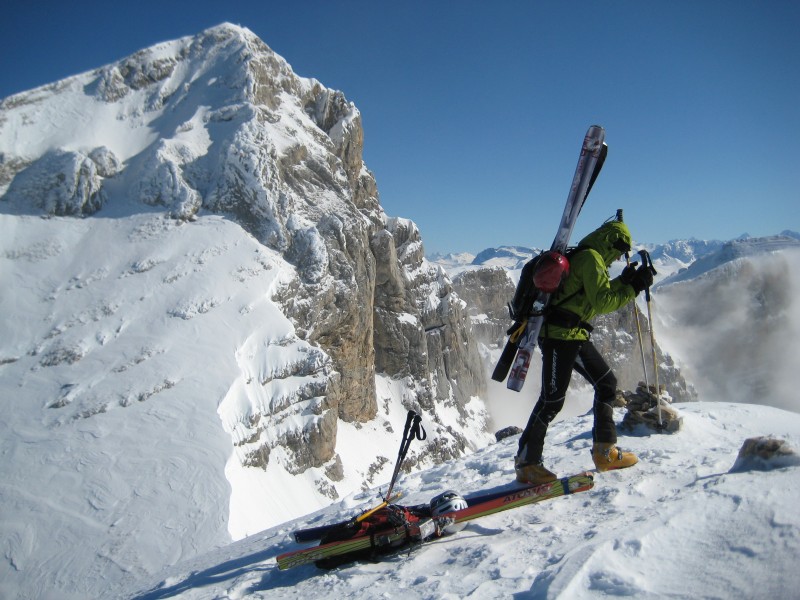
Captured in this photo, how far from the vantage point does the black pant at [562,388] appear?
5.48 meters

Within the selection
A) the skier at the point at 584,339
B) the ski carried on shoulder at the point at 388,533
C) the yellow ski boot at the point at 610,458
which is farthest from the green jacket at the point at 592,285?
the ski carried on shoulder at the point at 388,533

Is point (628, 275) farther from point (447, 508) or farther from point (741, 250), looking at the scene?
point (741, 250)

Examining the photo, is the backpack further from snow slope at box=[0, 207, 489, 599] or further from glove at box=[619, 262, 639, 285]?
snow slope at box=[0, 207, 489, 599]

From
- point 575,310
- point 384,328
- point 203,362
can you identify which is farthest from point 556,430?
point 384,328

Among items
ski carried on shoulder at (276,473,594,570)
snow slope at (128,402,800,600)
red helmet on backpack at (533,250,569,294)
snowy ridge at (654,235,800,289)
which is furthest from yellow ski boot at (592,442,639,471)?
snowy ridge at (654,235,800,289)

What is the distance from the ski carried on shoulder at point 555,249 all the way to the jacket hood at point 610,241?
357 millimetres

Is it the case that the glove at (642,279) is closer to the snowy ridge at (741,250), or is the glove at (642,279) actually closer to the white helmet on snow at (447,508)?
the white helmet on snow at (447,508)

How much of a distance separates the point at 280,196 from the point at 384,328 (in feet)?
80.0

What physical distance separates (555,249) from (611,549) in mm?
3437

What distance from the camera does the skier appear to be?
5.32 metres

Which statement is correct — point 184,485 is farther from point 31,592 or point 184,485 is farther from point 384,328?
point 384,328

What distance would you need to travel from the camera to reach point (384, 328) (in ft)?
193

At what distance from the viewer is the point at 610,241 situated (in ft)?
18.4

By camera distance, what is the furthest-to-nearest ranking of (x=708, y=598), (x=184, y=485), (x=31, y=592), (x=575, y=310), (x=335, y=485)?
1. (x=335, y=485)
2. (x=184, y=485)
3. (x=31, y=592)
4. (x=575, y=310)
5. (x=708, y=598)
